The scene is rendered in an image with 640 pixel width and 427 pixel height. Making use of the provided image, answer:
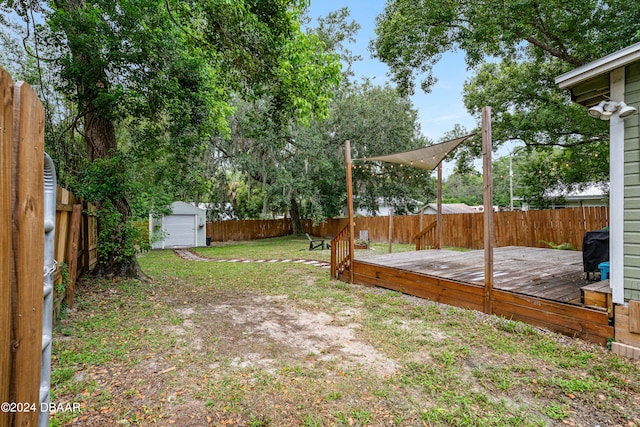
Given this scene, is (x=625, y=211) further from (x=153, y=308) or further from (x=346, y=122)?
(x=346, y=122)

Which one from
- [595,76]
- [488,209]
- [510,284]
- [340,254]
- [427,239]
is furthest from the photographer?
[427,239]

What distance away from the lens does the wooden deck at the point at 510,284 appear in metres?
3.18

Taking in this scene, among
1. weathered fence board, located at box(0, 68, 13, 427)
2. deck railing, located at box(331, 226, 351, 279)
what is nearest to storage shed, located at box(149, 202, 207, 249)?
deck railing, located at box(331, 226, 351, 279)

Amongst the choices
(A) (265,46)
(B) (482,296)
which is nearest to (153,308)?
(A) (265,46)

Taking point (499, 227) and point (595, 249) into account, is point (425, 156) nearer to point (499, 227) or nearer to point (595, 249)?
point (595, 249)

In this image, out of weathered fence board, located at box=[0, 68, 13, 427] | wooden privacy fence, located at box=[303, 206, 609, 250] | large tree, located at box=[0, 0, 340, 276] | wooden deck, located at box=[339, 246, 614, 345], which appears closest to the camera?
weathered fence board, located at box=[0, 68, 13, 427]

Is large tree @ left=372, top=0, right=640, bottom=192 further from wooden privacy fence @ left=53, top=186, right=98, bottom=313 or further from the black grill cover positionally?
wooden privacy fence @ left=53, top=186, right=98, bottom=313

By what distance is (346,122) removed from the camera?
47.1 feet

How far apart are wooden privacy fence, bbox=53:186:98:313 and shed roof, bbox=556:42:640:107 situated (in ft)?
18.1

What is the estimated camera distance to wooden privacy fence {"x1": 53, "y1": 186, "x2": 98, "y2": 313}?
11.6ft

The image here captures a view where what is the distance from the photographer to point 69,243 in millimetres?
4277

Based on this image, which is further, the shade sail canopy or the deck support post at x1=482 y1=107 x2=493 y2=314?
the shade sail canopy

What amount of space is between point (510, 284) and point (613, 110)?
2.21 metres

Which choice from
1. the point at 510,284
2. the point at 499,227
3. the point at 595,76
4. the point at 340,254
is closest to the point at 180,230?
the point at 340,254
